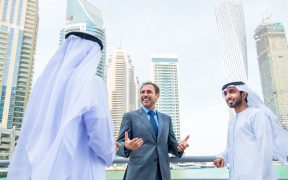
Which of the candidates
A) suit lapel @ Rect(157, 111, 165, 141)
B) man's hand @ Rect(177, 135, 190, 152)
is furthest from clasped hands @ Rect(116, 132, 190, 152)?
suit lapel @ Rect(157, 111, 165, 141)

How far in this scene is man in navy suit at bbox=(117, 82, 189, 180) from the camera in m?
2.18

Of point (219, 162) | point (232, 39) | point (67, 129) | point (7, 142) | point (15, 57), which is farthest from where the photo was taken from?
point (232, 39)

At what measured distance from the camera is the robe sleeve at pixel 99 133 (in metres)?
1.68

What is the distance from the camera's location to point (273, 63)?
124 meters

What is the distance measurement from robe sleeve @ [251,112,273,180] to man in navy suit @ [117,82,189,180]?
24.9 inches

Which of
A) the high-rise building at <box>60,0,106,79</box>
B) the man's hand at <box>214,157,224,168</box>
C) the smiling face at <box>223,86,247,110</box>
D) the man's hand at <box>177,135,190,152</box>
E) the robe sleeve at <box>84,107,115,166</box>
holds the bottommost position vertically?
the man's hand at <box>214,157,224,168</box>

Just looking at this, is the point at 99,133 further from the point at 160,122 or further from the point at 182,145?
the point at 182,145

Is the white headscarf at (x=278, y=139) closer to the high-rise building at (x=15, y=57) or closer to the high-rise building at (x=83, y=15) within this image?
the high-rise building at (x=15, y=57)

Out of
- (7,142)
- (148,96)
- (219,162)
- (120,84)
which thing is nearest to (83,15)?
(120,84)

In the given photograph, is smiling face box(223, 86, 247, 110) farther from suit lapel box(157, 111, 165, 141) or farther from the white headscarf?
suit lapel box(157, 111, 165, 141)

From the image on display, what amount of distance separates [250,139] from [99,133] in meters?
1.29

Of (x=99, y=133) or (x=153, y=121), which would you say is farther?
(x=153, y=121)

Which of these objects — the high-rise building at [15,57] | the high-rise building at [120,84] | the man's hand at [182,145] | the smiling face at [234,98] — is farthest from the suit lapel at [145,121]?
the high-rise building at [120,84]

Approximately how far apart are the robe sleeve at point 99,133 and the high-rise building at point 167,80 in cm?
12351
